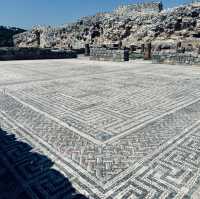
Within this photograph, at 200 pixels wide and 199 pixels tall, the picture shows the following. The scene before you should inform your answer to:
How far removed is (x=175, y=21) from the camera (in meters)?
26.2

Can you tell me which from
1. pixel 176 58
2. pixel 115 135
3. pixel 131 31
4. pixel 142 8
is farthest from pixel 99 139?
pixel 142 8

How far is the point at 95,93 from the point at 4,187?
456 cm

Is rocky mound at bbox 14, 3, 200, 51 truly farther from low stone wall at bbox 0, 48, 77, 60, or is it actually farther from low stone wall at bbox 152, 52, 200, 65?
low stone wall at bbox 0, 48, 77, 60

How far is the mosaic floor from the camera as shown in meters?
2.56

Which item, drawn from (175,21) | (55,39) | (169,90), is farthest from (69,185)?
(55,39)

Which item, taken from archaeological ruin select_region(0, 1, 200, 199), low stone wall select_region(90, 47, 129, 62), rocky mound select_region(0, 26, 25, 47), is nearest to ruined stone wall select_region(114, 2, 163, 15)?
rocky mound select_region(0, 26, 25, 47)

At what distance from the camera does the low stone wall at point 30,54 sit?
1861 centimetres

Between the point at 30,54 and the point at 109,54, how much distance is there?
6972mm

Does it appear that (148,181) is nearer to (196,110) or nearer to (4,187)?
(4,187)

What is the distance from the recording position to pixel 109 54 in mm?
18406

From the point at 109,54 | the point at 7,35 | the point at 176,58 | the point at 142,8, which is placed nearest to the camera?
the point at 176,58

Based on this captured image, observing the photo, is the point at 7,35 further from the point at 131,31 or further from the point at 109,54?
the point at 109,54

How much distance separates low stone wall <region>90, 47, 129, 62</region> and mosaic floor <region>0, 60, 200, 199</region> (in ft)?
35.4

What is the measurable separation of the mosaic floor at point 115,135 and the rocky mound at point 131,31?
15.3m
